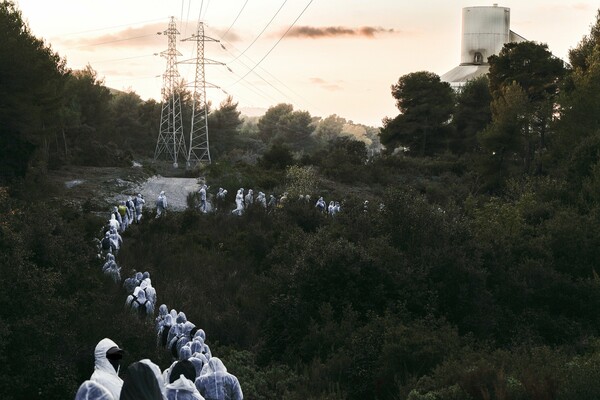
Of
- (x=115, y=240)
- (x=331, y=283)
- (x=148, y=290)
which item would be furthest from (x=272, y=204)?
(x=148, y=290)

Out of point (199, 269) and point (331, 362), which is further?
point (199, 269)

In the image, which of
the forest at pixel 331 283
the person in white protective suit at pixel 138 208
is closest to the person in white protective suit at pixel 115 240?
the forest at pixel 331 283

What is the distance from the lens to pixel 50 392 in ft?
45.7

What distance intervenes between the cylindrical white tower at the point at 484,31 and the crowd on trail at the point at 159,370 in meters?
74.3

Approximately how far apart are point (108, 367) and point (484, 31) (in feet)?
287

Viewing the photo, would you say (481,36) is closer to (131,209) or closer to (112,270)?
(131,209)

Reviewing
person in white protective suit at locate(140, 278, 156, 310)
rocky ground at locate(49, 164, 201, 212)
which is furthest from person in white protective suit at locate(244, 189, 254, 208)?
person in white protective suit at locate(140, 278, 156, 310)

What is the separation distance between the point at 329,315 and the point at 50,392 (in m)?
6.25

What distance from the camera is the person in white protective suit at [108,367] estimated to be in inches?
303

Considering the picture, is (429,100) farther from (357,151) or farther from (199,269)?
(199,269)

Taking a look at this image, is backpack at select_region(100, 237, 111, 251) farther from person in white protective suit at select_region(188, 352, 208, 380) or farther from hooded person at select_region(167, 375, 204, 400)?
hooded person at select_region(167, 375, 204, 400)

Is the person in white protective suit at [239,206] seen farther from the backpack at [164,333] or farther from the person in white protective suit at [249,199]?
the backpack at [164,333]

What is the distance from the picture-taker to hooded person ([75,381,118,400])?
7.52 m

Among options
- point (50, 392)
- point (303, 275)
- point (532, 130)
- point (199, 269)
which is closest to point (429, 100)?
point (532, 130)
